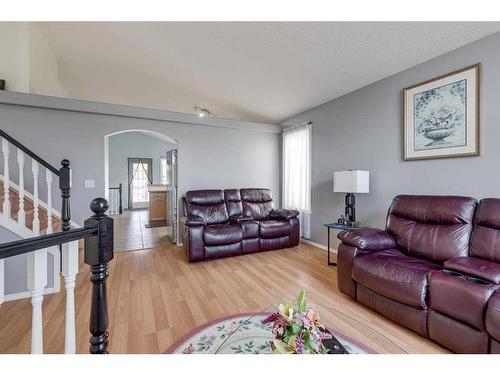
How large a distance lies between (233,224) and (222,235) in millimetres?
373

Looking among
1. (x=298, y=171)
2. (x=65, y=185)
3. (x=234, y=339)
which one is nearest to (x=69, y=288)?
(x=234, y=339)

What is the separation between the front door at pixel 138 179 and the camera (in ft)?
30.0

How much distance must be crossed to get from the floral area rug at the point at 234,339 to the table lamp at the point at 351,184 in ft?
6.50

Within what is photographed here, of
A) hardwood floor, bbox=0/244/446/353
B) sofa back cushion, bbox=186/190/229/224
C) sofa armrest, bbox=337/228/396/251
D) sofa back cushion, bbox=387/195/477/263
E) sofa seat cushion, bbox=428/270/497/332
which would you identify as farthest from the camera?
sofa back cushion, bbox=186/190/229/224

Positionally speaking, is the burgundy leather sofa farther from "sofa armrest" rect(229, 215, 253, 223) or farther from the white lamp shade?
the white lamp shade

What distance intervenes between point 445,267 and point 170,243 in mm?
4043

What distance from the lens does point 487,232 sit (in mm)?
1938

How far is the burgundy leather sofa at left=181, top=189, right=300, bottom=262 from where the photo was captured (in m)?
3.39

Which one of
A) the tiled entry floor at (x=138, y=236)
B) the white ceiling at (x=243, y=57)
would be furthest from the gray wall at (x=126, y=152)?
the white ceiling at (x=243, y=57)

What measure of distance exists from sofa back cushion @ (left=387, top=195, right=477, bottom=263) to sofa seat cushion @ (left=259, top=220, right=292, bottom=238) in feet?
5.43

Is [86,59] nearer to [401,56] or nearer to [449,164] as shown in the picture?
[401,56]

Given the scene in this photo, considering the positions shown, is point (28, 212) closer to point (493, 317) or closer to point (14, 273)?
point (14, 273)

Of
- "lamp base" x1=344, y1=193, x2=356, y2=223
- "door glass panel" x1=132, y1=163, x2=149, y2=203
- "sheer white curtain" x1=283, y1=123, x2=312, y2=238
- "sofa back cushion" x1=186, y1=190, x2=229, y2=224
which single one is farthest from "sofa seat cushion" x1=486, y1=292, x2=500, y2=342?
"door glass panel" x1=132, y1=163, x2=149, y2=203
